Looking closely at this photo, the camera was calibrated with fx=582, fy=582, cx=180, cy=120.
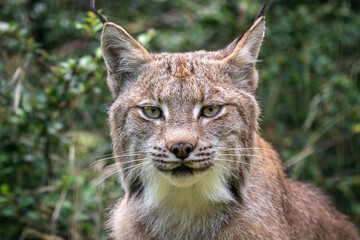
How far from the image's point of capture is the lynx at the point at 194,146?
449 cm

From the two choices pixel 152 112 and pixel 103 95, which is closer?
pixel 152 112

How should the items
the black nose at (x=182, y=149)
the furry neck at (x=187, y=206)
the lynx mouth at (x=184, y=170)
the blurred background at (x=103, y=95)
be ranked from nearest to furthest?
the black nose at (x=182, y=149) → the lynx mouth at (x=184, y=170) → the furry neck at (x=187, y=206) → the blurred background at (x=103, y=95)

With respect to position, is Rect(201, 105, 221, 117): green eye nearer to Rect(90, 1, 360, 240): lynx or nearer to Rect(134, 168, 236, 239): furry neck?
Rect(90, 1, 360, 240): lynx

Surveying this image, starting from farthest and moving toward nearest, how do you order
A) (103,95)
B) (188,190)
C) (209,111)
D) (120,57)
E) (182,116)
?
(103,95) < (120,57) < (188,190) < (209,111) < (182,116)

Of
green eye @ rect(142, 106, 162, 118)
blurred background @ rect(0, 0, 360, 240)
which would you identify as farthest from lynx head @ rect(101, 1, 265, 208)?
blurred background @ rect(0, 0, 360, 240)

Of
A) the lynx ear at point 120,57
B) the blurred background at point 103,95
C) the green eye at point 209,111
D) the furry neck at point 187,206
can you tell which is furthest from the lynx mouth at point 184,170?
the blurred background at point 103,95

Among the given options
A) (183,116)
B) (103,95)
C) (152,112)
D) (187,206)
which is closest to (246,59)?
(183,116)

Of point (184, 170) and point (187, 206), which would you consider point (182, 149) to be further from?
point (187, 206)

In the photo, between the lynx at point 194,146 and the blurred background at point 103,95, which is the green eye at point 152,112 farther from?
the blurred background at point 103,95

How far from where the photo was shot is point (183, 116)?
14.8 feet

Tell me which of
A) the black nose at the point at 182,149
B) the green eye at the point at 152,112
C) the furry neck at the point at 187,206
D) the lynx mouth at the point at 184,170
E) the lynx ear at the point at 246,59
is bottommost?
the furry neck at the point at 187,206

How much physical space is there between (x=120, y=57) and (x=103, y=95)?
3212mm

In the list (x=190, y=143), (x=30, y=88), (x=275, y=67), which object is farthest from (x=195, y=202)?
(x=275, y=67)

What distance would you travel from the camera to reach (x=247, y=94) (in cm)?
489
